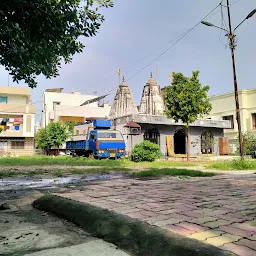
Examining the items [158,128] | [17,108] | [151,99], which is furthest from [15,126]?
[158,128]

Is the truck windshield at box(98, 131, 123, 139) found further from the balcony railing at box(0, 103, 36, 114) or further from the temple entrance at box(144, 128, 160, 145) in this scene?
the balcony railing at box(0, 103, 36, 114)

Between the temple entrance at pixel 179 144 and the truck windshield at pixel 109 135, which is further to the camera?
the temple entrance at pixel 179 144

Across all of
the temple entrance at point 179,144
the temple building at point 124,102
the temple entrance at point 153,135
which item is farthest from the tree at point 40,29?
the temple building at point 124,102

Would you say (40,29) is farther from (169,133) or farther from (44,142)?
(44,142)

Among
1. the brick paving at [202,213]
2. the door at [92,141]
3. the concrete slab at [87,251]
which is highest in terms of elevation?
the door at [92,141]

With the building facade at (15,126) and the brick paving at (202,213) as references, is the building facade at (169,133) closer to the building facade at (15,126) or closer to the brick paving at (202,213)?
the building facade at (15,126)

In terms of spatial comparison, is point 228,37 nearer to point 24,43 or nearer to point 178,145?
point 24,43

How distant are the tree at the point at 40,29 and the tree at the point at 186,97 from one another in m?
14.1

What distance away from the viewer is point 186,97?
18844mm

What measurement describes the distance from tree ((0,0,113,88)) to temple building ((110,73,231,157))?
17.6 meters

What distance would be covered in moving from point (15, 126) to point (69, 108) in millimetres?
9163

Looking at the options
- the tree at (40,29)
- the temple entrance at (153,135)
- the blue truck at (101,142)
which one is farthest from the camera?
the temple entrance at (153,135)

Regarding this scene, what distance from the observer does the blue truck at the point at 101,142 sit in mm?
20028

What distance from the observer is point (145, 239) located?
90.7 inches
